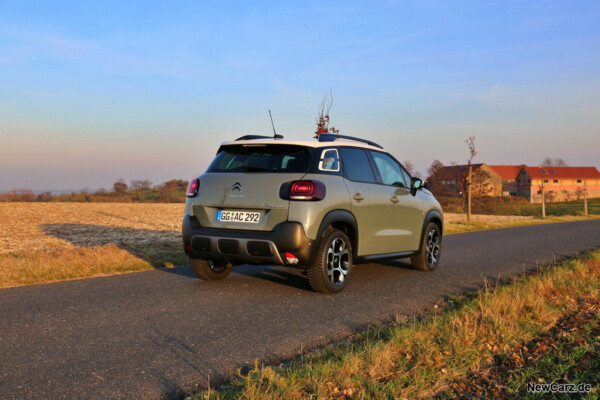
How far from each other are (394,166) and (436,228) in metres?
1.57

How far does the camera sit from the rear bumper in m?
5.72

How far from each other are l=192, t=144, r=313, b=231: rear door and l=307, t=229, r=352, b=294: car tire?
0.65 m

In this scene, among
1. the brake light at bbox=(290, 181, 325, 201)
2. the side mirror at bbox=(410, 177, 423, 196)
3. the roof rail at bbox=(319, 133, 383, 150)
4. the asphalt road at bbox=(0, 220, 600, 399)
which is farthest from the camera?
the side mirror at bbox=(410, 177, 423, 196)

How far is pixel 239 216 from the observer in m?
6.07

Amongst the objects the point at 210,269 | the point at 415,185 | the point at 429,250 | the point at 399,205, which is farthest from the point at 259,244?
the point at 429,250

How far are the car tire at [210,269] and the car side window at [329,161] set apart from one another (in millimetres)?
2097

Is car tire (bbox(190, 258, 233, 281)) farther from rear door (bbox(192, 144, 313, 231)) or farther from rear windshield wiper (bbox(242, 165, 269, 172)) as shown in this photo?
rear windshield wiper (bbox(242, 165, 269, 172))

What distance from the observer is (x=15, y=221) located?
21125 millimetres

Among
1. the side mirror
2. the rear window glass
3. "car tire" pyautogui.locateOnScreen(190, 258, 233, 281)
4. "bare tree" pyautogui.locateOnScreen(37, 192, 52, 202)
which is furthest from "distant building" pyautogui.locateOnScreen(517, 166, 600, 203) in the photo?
the rear window glass

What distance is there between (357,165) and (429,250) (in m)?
2.60

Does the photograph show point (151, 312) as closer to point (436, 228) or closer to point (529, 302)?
point (529, 302)

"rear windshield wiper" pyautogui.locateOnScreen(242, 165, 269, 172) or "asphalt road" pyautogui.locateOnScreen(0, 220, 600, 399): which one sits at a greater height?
"rear windshield wiper" pyautogui.locateOnScreen(242, 165, 269, 172)

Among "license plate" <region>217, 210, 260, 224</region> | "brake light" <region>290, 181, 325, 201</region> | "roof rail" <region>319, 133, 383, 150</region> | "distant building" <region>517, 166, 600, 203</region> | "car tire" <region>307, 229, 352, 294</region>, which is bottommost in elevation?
"car tire" <region>307, 229, 352, 294</region>

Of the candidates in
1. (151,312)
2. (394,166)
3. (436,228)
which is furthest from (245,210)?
(436,228)
